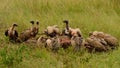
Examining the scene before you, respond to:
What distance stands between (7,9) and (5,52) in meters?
3.17

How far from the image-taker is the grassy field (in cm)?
616

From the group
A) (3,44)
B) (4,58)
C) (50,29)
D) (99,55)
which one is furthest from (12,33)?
(99,55)

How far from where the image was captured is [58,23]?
28.1 ft

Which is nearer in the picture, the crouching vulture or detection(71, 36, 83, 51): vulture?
detection(71, 36, 83, 51): vulture

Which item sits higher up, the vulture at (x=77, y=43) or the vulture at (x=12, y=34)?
the vulture at (x=12, y=34)

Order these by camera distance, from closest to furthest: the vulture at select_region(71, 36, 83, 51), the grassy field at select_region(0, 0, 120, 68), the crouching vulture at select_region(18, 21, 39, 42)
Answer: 1. the grassy field at select_region(0, 0, 120, 68)
2. the vulture at select_region(71, 36, 83, 51)
3. the crouching vulture at select_region(18, 21, 39, 42)

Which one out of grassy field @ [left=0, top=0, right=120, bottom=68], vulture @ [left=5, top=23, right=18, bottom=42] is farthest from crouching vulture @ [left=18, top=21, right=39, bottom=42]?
grassy field @ [left=0, top=0, right=120, bottom=68]

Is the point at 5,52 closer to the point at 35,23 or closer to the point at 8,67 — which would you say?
the point at 8,67

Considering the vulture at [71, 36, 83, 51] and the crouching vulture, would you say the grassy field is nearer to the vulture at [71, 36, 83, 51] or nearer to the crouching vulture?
the vulture at [71, 36, 83, 51]

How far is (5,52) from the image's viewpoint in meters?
6.29

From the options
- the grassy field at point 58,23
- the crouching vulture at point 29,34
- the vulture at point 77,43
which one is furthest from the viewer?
the crouching vulture at point 29,34

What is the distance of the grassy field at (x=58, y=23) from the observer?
6.16 metres

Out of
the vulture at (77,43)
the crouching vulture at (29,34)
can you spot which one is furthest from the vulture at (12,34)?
the vulture at (77,43)

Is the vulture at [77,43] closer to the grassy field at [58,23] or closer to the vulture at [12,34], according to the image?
the grassy field at [58,23]
